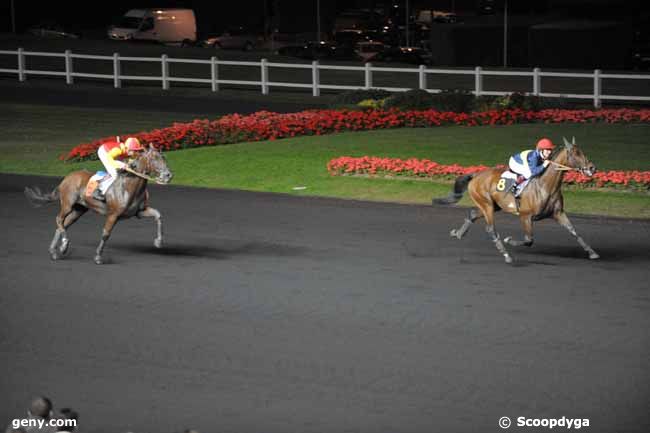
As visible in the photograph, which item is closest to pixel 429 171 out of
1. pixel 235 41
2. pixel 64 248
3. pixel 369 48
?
pixel 64 248

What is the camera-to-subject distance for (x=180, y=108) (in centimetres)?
3484

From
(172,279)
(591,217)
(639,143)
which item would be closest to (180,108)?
(639,143)

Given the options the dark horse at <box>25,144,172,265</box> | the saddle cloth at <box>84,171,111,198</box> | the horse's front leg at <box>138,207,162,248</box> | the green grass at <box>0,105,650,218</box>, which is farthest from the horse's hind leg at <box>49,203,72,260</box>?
the green grass at <box>0,105,650,218</box>

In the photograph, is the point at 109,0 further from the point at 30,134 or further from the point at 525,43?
the point at 30,134

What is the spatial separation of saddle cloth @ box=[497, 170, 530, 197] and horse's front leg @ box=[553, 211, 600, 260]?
1.66ft

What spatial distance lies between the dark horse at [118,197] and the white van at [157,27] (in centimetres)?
4461

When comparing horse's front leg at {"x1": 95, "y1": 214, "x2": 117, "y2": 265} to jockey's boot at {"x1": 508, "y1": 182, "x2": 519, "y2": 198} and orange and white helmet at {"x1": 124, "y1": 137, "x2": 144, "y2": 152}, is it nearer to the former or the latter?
orange and white helmet at {"x1": 124, "y1": 137, "x2": 144, "y2": 152}

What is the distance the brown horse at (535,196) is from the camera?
14.6 meters

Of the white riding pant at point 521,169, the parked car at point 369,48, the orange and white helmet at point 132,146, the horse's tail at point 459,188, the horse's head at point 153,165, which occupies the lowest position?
the parked car at point 369,48

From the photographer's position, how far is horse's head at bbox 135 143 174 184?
47.7 feet

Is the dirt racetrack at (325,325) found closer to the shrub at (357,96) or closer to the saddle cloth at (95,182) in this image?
the saddle cloth at (95,182)

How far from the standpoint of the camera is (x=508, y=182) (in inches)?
593

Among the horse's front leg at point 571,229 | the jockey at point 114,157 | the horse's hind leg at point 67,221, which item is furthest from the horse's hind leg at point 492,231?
the horse's hind leg at point 67,221

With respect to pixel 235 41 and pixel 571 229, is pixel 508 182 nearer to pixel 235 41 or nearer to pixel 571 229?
pixel 571 229
